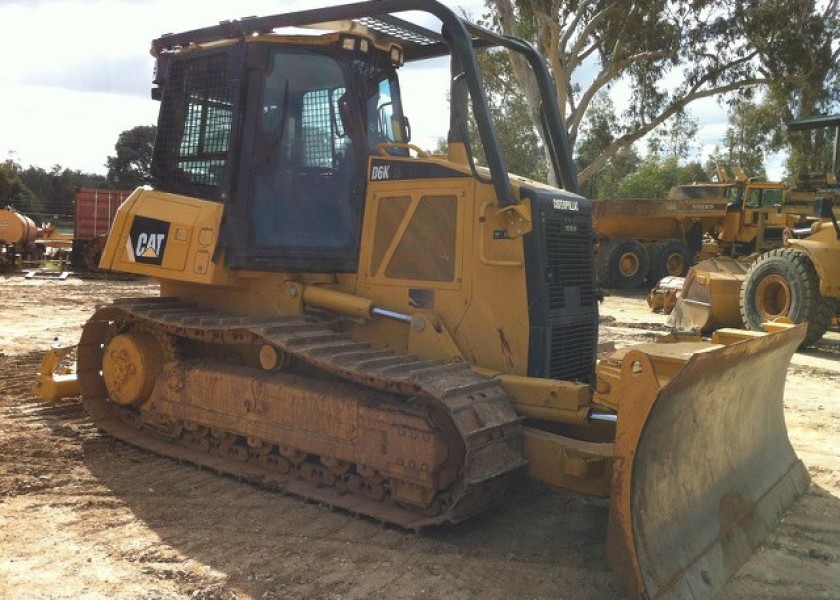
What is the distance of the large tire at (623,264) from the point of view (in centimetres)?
2067

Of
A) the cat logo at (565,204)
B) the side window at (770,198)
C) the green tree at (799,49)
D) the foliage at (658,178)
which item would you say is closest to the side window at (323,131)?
the cat logo at (565,204)

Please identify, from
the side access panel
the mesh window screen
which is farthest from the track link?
the mesh window screen

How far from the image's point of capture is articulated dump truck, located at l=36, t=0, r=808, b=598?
14.5 ft

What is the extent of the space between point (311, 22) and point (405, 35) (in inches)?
44.3

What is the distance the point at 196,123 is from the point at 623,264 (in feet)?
53.3

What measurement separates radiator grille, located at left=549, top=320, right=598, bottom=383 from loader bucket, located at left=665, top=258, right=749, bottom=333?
7471mm

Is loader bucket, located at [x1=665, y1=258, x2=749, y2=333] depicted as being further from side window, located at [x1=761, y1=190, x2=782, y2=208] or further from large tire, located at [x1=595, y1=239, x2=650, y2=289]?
side window, located at [x1=761, y1=190, x2=782, y2=208]

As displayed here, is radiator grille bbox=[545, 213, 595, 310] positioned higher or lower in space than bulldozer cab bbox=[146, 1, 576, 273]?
lower

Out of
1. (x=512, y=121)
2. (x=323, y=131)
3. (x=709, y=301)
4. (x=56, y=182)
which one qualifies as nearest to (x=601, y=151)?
(x=512, y=121)

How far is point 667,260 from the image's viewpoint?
21312 mm

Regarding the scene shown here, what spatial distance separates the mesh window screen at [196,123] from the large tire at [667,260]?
16.8 metres

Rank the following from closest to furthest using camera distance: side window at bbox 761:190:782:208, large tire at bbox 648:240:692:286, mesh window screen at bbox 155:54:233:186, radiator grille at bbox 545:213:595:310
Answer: radiator grille at bbox 545:213:595:310, mesh window screen at bbox 155:54:233:186, large tire at bbox 648:240:692:286, side window at bbox 761:190:782:208

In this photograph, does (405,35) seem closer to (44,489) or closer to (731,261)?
(44,489)

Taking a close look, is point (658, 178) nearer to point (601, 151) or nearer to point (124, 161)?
point (601, 151)
